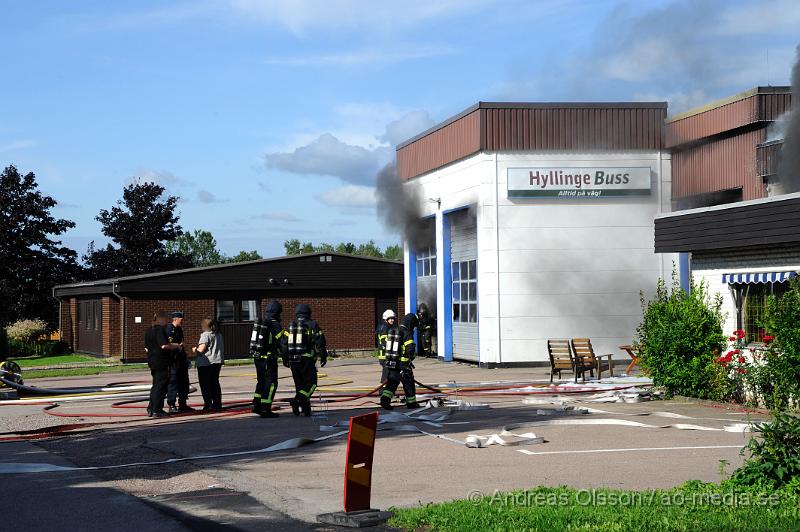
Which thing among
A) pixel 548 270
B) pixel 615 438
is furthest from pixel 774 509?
pixel 548 270

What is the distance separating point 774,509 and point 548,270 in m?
22.4

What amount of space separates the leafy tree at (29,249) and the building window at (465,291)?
3531 cm

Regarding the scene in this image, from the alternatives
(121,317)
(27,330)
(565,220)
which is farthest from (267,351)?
(27,330)

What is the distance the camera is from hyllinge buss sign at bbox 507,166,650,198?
99.2ft

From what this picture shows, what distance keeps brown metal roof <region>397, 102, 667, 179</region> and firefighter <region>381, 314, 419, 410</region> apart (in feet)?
44.1

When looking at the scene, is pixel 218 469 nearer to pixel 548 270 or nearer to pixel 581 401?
pixel 581 401

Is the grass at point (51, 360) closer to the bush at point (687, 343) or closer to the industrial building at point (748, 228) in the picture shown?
the industrial building at point (748, 228)

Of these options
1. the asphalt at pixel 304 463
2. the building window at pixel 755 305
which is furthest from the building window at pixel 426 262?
the building window at pixel 755 305

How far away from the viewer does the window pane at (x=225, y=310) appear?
138 ft

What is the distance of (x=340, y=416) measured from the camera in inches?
669

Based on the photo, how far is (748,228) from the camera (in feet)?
56.1

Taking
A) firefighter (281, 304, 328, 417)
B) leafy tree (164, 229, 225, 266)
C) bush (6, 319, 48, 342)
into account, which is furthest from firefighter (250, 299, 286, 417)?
leafy tree (164, 229, 225, 266)

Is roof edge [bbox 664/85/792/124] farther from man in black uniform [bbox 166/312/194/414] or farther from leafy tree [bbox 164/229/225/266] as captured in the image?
leafy tree [bbox 164/229/225/266]

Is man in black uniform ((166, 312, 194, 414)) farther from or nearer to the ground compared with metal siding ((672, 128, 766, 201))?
nearer to the ground
